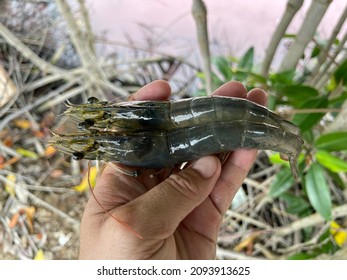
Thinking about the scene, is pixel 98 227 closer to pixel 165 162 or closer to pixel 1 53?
pixel 165 162

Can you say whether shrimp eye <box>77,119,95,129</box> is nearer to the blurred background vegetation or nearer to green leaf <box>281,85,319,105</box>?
the blurred background vegetation

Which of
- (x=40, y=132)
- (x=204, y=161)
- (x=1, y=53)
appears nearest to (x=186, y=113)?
(x=204, y=161)

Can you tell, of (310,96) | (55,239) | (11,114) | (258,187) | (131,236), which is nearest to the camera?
(131,236)

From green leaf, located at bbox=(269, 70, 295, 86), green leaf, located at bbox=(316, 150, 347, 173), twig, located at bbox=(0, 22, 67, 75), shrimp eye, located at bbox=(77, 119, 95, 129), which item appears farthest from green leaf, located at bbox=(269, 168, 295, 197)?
A: twig, located at bbox=(0, 22, 67, 75)

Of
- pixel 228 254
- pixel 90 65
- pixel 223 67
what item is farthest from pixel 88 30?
pixel 228 254

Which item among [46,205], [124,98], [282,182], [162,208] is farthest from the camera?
[46,205]

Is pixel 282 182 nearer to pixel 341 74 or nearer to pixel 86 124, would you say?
pixel 341 74

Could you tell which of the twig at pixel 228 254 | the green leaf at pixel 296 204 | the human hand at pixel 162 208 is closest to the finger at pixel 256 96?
the human hand at pixel 162 208
